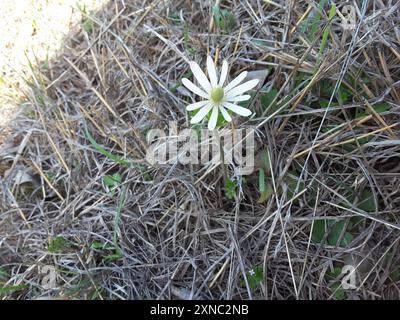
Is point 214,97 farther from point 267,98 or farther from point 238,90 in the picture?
point 267,98

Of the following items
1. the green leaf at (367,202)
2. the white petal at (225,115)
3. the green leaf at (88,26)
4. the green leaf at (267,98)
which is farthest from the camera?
the green leaf at (88,26)

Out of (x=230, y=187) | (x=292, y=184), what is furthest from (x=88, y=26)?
(x=292, y=184)

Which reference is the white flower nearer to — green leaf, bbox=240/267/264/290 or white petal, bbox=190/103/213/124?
white petal, bbox=190/103/213/124

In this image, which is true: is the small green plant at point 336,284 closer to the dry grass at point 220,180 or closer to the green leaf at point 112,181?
the dry grass at point 220,180

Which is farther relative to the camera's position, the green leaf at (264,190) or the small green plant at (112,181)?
the small green plant at (112,181)

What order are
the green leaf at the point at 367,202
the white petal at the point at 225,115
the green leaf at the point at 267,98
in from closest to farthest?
1. the white petal at the point at 225,115
2. the green leaf at the point at 367,202
3. the green leaf at the point at 267,98

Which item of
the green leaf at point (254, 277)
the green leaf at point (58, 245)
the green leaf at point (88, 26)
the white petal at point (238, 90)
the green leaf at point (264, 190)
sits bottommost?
the green leaf at point (254, 277)

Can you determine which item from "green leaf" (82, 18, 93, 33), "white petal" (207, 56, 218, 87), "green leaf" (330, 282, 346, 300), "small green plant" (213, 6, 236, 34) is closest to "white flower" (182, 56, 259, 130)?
"white petal" (207, 56, 218, 87)

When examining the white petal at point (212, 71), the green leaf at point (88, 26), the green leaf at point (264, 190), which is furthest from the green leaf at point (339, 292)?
the green leaf at point (88, 26)
